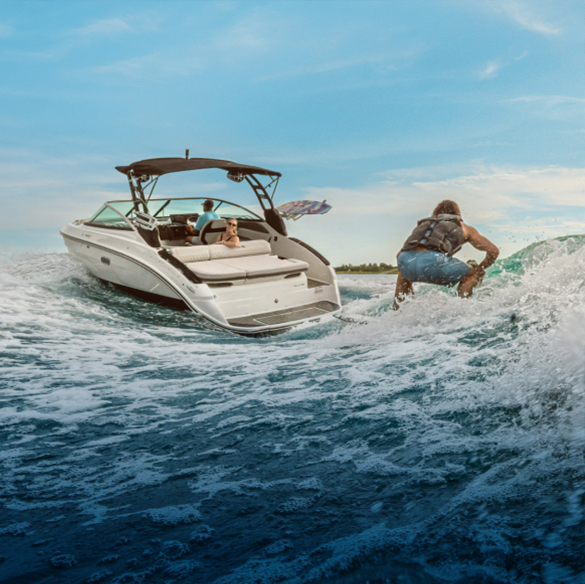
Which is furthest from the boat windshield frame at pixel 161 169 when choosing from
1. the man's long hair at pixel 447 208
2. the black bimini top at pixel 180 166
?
the man's long hair at pixel 447 208

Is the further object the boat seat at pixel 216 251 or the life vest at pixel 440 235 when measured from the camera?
the boat seat at pixel 216 251

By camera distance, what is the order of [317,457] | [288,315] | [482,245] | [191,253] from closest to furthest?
[317,457]
[482,245]
[288,315]
[191,253]

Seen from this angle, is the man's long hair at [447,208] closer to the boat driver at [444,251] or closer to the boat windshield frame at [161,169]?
the boat driver at [444,251]

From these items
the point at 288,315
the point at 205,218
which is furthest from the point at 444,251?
the point at 205,218

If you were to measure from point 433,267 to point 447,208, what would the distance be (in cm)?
67

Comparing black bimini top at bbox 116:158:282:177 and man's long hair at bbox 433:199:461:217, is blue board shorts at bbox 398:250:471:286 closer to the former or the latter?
man's long hair at bbox 433:199:461:217

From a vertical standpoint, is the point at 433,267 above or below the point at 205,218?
below

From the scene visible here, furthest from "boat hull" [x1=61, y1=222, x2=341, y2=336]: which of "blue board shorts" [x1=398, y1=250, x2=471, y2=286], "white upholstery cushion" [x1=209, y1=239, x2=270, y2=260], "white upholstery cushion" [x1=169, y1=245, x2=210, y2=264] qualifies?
"blue board shorts" [x1=398, y1=250, x2=471, y2=286]

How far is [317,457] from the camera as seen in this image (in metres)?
2.40

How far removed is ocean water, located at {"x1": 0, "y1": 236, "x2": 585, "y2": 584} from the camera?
1699mm

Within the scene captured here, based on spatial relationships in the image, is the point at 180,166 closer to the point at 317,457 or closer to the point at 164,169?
the point at 164,169

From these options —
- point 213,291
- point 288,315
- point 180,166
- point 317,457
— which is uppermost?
point 180,166

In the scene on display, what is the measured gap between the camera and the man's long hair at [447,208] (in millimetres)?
5418

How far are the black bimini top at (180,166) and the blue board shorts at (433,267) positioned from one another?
288 cm
